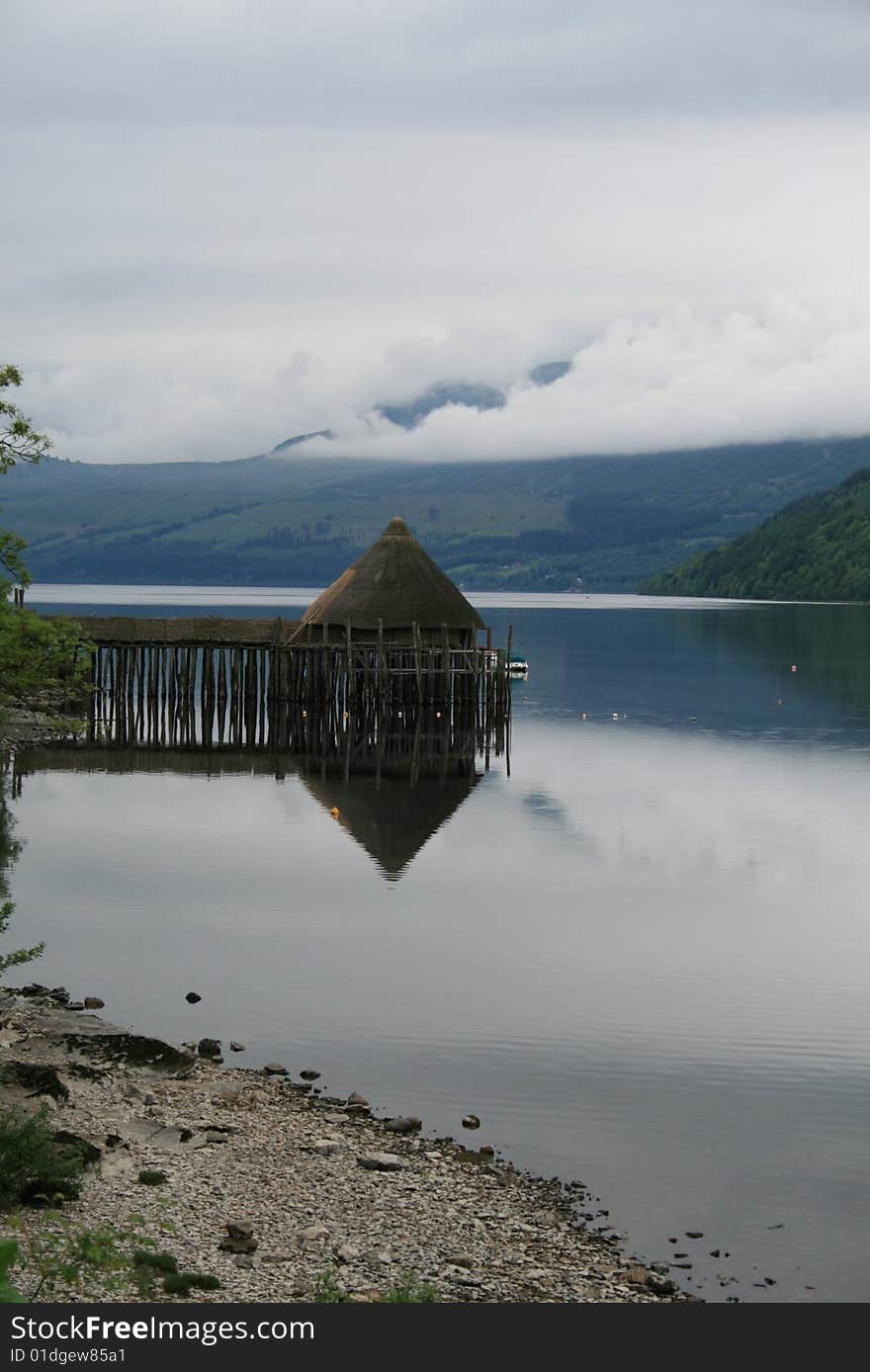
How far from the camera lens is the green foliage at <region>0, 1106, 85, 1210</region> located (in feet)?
40.2

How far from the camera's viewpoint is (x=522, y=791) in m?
41.0

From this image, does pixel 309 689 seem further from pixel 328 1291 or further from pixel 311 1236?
pixel 328 1291

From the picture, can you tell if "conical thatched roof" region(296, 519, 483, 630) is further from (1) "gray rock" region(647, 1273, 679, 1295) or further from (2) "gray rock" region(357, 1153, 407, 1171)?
(1) "gray rock" region(647, 1273, 679, 1295)

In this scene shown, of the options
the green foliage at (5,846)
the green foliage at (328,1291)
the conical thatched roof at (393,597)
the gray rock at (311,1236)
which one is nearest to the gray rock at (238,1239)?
the gray rock at (311,1236)

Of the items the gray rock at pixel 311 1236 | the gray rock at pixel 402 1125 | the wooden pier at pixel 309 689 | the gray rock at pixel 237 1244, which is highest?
the wooden pier at pixel 309 689

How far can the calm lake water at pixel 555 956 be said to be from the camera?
49.1ft

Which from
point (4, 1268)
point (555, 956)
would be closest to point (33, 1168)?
point (4, 1268)

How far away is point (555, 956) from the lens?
23.1m

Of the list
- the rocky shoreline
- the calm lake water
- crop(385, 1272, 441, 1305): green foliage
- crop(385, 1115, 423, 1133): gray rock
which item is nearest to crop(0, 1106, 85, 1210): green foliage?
the rocky shoreline

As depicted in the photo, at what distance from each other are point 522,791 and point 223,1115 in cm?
2593

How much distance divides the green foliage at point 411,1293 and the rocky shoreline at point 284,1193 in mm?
79

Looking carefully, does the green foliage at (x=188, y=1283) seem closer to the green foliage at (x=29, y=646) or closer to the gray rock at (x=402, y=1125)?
the gray rock at (x=402, y=1125)

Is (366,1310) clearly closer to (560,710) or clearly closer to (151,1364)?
(151,1364)

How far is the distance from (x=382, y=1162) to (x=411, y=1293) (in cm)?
309
